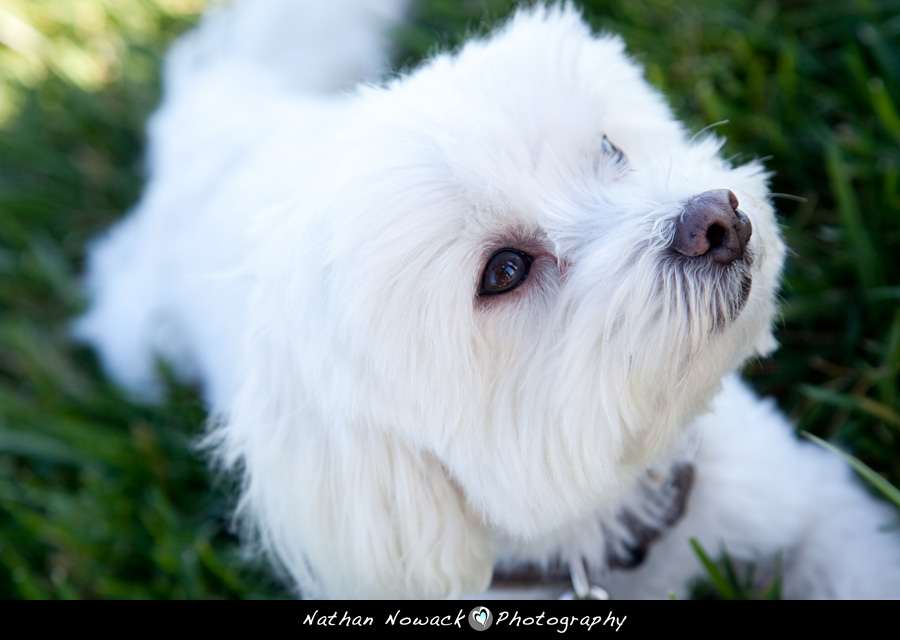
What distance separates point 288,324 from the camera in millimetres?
1490

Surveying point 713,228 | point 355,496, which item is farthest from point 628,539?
point 713,228

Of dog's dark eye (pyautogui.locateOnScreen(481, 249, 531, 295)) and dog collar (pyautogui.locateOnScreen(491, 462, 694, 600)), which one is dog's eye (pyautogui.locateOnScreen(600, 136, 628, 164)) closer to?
dog's dark eye (pyautogui.locateOnScreen(481, 249, 531, 295))

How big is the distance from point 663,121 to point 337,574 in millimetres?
1302

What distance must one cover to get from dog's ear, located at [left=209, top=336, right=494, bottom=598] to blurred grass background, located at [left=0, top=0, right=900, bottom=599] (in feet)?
2.28

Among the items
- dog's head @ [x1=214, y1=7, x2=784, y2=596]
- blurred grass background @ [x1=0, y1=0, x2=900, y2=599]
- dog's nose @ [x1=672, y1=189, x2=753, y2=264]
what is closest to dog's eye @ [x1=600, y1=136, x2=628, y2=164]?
dog's head @ [x1=214, y1=7, x2=784, y2=596]

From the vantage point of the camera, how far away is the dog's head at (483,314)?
4.37ft

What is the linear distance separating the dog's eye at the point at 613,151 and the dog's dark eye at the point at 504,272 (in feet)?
1.14

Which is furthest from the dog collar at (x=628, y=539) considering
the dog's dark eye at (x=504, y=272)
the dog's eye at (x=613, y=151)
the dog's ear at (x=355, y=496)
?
the dog's eye at (x=613, y=151)

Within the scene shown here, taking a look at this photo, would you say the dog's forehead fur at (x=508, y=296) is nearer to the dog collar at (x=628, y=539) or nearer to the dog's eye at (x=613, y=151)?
the dog's eye at (x=613, y=151)

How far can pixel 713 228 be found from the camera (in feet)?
4.38

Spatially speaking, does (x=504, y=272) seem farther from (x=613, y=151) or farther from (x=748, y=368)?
(x=748, y=368)

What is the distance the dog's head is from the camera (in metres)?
1.33
